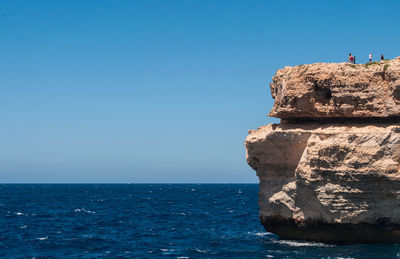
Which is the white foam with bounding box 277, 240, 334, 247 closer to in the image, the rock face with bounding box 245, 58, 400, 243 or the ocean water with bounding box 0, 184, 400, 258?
the ocean water with bounding box 0, 184, 400, 258

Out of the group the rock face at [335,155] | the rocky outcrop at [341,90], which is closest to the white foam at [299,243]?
the rock face at [335,155]

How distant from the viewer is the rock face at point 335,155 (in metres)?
25.9

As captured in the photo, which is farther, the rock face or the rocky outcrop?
the rocky outcrop

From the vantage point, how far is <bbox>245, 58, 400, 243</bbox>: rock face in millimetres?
25906

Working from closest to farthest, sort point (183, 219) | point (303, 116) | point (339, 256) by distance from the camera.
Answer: point (339, 256) → point (303, 116) → point (183, 219)

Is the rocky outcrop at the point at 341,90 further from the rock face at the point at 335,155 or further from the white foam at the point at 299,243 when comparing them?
the white foam at the point at 299,243

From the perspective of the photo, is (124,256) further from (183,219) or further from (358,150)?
(183,219)

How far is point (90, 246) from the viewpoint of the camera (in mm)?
31609

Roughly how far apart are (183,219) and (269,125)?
1857 centimetres

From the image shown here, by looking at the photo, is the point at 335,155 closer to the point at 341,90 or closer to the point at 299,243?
the point at 341,90

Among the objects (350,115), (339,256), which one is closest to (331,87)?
(350,115)

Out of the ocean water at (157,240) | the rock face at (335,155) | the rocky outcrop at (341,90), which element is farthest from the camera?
the ocean water at (157,240)

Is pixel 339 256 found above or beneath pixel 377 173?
beneath

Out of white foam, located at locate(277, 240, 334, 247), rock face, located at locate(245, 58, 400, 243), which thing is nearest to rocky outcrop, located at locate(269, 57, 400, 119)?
rock face, located at locate(245, 58, 400, 243)
